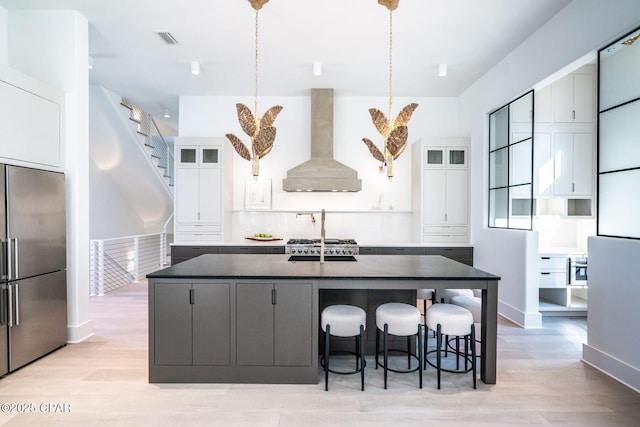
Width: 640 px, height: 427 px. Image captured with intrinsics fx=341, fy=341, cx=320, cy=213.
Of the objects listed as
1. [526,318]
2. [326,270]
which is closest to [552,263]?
[526,318]

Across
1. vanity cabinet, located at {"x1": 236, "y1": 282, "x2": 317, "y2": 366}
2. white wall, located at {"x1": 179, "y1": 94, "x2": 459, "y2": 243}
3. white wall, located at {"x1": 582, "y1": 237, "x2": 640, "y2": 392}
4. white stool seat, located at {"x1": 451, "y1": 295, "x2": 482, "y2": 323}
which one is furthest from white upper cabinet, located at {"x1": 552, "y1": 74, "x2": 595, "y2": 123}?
vanity cabinet, located at {"x1": 236, "y1": 282, "x2": 317, "y2": 366}

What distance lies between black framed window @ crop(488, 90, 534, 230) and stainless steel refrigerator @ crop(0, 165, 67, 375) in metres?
5.03

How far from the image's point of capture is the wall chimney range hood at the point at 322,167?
509 centimetres

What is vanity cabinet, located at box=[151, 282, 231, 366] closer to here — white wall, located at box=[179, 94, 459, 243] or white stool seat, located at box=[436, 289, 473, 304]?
white stool seat, located at box=[436, 289, 473, 304]

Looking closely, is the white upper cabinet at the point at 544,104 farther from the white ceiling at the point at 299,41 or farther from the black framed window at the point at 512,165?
the white ceiling at the point at 299,41

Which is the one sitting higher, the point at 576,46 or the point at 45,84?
the point at 576,46

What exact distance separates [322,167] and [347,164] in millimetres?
893

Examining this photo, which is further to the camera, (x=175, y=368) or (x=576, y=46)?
(x=576, y=46)

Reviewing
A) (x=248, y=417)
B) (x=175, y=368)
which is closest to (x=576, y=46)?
(x=248, y=417)

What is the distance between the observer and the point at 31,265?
2928mm

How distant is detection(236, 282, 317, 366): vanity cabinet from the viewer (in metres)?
2.60

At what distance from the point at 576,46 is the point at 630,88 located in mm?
738

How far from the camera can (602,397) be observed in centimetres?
243

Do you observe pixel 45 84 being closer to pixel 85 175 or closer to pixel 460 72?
pixel 85 175
